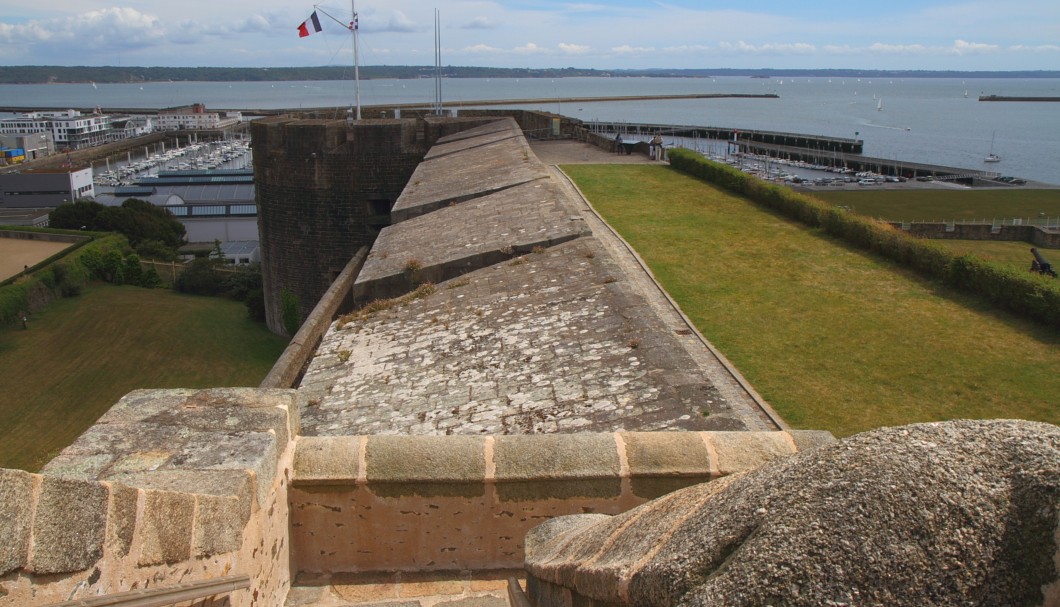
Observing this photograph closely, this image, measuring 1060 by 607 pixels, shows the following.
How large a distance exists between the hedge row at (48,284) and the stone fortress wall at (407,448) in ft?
101

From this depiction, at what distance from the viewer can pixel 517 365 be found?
280 inches

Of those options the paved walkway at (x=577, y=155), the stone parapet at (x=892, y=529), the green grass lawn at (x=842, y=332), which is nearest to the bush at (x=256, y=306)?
the paved walkway at (x=577, y=155)

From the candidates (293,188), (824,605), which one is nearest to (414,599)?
(824,605)

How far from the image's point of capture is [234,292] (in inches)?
1480

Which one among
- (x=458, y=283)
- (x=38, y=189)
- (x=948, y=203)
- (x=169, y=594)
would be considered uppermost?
(x=169, y=594)

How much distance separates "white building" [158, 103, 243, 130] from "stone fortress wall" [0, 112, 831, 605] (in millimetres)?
129621

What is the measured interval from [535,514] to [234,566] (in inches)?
62.3

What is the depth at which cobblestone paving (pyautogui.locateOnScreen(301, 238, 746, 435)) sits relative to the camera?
602 cm

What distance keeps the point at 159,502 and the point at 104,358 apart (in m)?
28.9

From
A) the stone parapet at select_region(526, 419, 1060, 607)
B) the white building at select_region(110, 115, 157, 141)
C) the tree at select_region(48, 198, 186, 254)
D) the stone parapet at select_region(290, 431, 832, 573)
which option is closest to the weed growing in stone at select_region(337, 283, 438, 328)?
the stone parapet at select_region(290, 431, 832, 573)

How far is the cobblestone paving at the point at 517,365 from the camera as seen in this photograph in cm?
602

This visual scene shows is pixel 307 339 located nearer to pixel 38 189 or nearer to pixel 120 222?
pixel 120 222

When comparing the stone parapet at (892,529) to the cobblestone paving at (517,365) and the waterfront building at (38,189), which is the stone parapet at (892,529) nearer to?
the cobblestone paving at (517,365)

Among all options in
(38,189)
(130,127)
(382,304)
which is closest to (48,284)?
(382,304)
